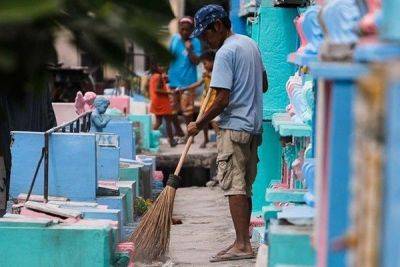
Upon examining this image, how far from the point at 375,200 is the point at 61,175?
5.83m

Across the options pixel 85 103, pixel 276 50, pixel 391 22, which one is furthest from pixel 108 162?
pixel 391 22

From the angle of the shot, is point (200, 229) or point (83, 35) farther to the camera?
point (200, 229)

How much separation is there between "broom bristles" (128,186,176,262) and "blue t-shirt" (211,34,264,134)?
86 centimetres

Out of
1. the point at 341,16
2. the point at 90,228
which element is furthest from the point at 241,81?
the point at 341,16

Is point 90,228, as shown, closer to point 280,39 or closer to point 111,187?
point 111,187

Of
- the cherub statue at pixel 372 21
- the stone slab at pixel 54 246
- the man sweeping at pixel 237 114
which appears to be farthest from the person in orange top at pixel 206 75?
the cherub statue at pixel 372 21

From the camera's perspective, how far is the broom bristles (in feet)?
31.7

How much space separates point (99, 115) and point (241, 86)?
89.7 inches

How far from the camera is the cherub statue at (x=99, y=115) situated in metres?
11.3

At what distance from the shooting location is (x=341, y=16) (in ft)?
16.5

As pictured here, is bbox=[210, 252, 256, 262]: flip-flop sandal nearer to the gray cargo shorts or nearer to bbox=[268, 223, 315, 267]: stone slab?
the gray cargo shorts

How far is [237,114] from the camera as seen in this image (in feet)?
31.1

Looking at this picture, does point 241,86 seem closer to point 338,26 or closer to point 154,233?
point 154,233

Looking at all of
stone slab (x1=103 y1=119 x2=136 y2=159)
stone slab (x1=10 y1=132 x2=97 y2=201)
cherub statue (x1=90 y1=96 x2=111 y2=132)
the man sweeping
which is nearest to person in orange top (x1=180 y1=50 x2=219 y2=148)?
stone slab (x1=103 y1=119 x2=136 y2=159)
